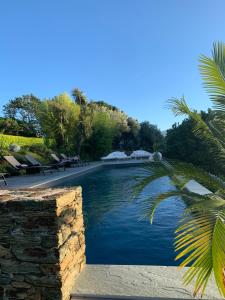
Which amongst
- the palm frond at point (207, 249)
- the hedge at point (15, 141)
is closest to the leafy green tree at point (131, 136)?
the hedge at point (15, 141)

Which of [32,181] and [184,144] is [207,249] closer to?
[32,181]

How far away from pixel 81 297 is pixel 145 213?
110 centimetres

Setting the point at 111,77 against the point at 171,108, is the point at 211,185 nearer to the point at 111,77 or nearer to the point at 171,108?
the point at 171,108

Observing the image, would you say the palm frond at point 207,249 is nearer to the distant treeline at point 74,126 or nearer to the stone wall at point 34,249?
the stone wall at point 34,249

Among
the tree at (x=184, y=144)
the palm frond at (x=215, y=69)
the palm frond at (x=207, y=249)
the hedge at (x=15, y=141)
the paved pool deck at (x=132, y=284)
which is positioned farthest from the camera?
the hedge at (x=15, y=141)

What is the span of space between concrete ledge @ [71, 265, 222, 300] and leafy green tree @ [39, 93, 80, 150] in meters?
30.0

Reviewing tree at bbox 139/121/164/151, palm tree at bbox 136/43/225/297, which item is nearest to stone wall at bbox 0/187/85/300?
palm tree at bbox 136/43/225/297

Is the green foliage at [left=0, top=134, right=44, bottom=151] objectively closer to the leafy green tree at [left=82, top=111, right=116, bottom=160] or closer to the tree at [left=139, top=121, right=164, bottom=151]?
the leafy green tree at [left=82, top=111, right=116, bottom=160]

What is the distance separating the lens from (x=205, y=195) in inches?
133

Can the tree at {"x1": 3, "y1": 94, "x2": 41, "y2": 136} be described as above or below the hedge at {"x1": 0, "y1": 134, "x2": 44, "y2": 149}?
above

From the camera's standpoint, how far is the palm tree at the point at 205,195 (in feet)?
6.81

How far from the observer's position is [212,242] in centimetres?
208

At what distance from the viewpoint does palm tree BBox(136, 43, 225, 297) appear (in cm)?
207

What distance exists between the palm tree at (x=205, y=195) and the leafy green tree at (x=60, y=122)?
30.0 metres
